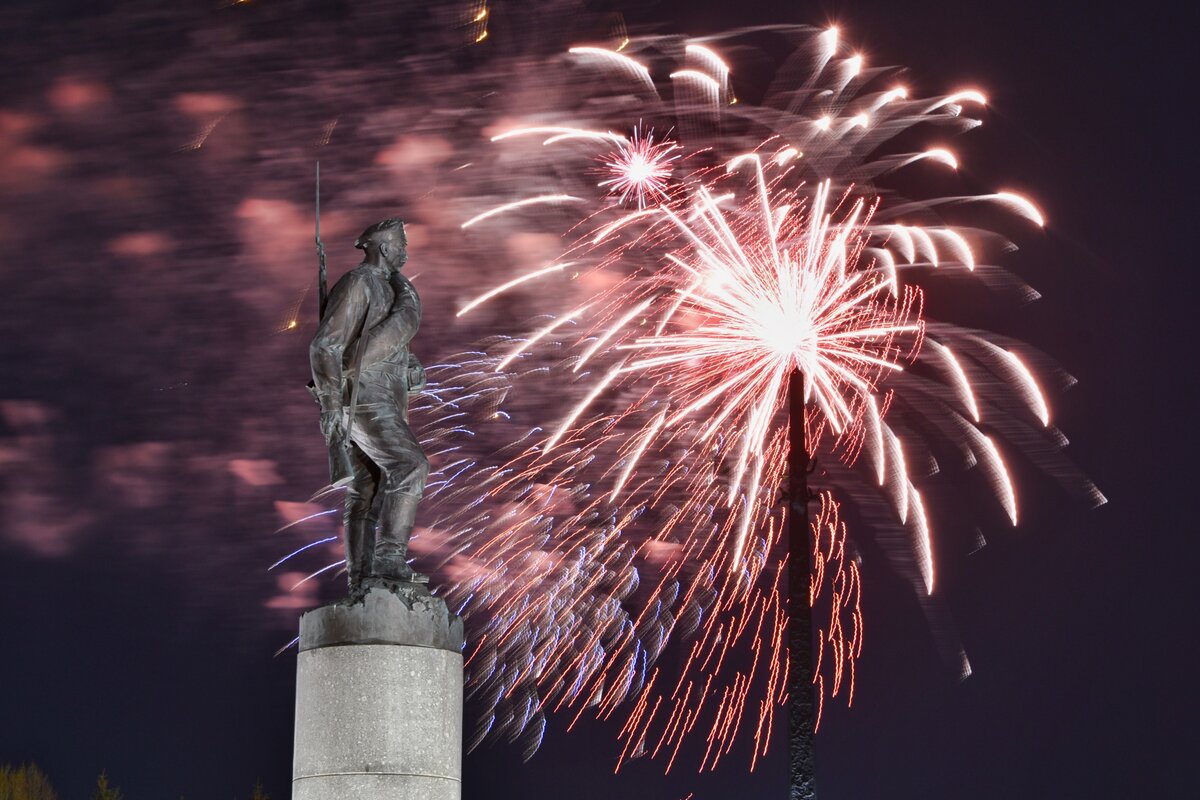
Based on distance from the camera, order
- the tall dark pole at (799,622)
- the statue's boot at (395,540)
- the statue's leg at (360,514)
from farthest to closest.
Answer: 1. the tall dark pole at (799,622)
2. the statue's leg at (360,514)
3. the statue's boot at (395,540)

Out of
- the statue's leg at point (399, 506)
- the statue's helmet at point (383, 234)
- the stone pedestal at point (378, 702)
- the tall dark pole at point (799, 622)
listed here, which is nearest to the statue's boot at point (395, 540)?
the statue's leg at point (399, 506)

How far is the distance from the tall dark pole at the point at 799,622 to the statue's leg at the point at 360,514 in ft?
23.9

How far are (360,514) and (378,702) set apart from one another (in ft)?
5.66

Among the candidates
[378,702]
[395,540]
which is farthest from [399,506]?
[378,702]

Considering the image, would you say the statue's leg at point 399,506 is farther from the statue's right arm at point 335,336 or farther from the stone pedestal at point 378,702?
the statue's right arm at point 335,336

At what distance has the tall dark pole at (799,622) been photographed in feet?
62.4

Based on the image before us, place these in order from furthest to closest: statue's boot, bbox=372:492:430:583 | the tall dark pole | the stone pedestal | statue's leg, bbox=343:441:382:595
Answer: the tall dark pole → statue's leg, bbox=343:441:382:595 → statue's boot, bbox=372:492:430:583 → the stone pedestal

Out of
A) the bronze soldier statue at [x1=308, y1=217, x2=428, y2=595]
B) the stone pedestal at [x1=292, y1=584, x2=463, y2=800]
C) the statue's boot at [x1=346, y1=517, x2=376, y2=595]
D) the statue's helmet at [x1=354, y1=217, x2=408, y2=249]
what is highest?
the statue's helmet at [x1=354, y1=217, x2=408, y2=249]

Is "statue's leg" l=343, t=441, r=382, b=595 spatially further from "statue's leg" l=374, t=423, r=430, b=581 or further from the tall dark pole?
the tall dark pole

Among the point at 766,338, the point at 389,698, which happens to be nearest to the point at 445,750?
the point at 389,698

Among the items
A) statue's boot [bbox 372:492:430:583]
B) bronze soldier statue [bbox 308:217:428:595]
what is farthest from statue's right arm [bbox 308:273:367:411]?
statue's boot [bbox 372:492:430:583]

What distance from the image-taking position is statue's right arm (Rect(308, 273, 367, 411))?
44.7ft

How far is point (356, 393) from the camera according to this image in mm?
13672

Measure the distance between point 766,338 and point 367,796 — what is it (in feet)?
49.0
